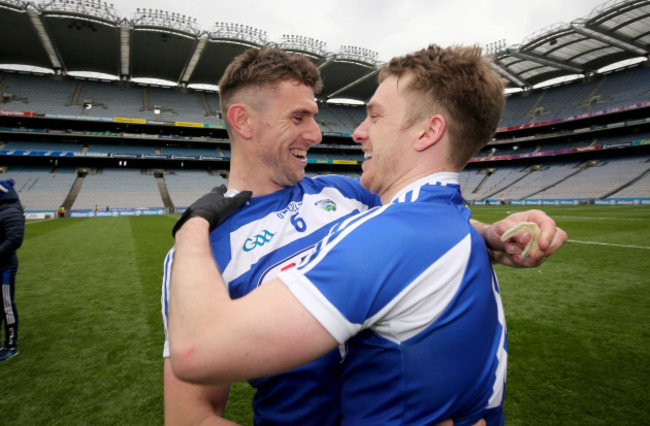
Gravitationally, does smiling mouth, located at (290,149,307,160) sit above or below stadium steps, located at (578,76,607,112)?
below

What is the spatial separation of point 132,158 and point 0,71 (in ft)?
56.8

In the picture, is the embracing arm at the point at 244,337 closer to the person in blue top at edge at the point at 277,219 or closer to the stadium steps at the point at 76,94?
the person in blue top at edge at the point at 277,219

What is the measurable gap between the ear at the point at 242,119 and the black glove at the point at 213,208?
60 cm

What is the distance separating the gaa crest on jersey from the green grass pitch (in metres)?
2.26

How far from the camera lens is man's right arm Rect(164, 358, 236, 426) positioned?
56.9 inches

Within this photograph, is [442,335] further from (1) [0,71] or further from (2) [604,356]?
(1) [0,71]

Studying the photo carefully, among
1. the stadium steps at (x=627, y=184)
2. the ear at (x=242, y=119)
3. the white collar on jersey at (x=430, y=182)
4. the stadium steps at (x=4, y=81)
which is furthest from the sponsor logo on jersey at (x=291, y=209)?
the stadium steps at (x=4, y=81)

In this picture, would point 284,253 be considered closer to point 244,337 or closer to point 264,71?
point 244,337

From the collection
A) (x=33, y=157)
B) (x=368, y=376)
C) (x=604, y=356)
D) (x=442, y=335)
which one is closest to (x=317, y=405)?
(x=368, y=376)

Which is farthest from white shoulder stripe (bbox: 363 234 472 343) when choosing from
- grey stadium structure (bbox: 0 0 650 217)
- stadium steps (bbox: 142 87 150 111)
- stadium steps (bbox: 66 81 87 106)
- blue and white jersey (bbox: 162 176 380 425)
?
stadium steps (bbox: 66 81 87 106)

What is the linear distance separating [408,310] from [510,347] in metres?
3.88

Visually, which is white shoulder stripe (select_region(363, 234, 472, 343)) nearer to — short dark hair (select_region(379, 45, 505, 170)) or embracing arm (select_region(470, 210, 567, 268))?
embracing arm (select_region(470, 210, 567, 268))

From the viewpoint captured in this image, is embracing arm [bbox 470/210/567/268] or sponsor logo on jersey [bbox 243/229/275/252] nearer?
embracing arm [bbox 470/210/567/268]

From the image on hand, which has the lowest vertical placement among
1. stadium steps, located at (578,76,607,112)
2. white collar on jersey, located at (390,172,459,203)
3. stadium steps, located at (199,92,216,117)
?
white collar on jersey, located at (390,172,459,203)
